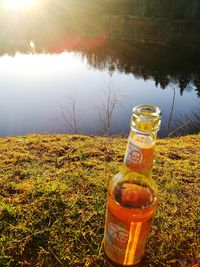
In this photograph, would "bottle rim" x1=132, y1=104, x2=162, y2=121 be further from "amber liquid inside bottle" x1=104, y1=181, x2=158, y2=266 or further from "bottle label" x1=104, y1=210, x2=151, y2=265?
"bottle label" x1=104, y1=210, x2=151, y2=265

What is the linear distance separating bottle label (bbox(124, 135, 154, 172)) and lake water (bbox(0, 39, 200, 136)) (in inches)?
480

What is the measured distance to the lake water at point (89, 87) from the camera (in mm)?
19609

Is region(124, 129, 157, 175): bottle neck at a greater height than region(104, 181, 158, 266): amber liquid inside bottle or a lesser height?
greater

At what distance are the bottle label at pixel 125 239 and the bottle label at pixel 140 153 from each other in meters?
0.32

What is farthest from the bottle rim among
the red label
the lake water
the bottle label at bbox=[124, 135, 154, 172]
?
the lake water

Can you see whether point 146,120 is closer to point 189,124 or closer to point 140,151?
point 140,151

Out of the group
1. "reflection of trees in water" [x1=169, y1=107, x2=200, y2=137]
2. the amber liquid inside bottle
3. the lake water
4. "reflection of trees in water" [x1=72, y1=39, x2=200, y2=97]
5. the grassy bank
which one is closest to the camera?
the amber liquid inside bottle

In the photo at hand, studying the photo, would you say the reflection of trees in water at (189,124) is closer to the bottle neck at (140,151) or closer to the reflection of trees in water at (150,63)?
the reflection of trees in water at (150,63)

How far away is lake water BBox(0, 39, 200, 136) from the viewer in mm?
19609

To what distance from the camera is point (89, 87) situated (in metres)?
25.1

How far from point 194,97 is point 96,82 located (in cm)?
990

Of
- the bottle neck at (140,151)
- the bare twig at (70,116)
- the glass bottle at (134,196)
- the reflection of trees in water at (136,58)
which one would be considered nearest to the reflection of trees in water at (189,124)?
the reflection of trees in water at (136,58)

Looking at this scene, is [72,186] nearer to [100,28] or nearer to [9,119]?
[9,119]

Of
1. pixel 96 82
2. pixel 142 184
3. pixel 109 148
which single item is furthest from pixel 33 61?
pixel 142 184
